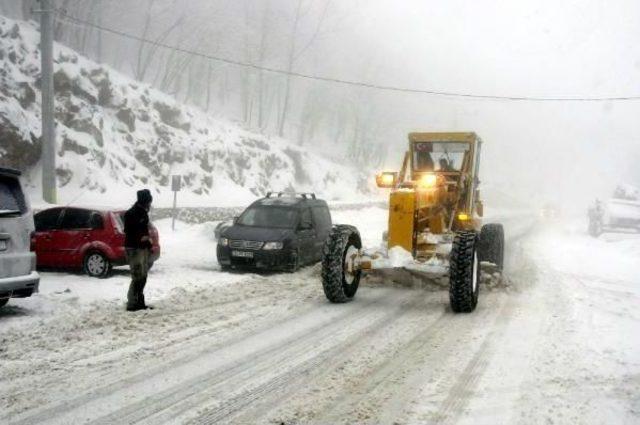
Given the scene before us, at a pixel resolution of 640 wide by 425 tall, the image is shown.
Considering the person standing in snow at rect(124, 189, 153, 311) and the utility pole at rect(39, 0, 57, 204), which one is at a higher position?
the utility pole at rect(39, 0, 57, 204)

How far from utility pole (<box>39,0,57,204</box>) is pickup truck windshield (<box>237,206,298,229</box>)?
362 inches

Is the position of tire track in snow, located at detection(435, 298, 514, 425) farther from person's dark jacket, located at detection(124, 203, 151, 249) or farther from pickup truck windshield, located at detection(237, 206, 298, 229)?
pickup truck windshield, located at detection(237, 206, 298, 229)

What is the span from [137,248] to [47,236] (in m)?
4.11

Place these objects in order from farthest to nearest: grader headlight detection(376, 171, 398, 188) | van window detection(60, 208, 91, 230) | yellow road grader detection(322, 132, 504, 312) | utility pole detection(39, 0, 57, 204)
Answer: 1. utility pole detection(39, 0, 57, 204)
2. van window detection(60, 208, 91, 230)
3. grader headlight detection(376, 171, 398, 188)
4. yellow road grader detection(322, 132, 504, 312)

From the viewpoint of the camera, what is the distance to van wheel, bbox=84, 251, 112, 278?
444 inches

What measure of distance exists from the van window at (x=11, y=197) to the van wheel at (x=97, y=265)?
3377 millimetres

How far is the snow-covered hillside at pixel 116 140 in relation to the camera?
77.8 feet

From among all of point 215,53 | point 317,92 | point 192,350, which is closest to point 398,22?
point 317,92

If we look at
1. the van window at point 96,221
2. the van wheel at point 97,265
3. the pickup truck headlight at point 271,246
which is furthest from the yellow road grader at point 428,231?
the van window at point 96,221

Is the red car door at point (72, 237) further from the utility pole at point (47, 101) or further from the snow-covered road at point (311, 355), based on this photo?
the utility pole at point (47, 101)

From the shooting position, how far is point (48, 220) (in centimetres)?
1167

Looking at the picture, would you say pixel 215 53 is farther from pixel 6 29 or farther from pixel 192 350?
pixel 192 350

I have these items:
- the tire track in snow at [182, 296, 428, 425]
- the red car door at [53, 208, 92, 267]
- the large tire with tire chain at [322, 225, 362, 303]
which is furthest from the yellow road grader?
the red car door at [53, 208, 92, 267]

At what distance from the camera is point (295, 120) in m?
75.0
